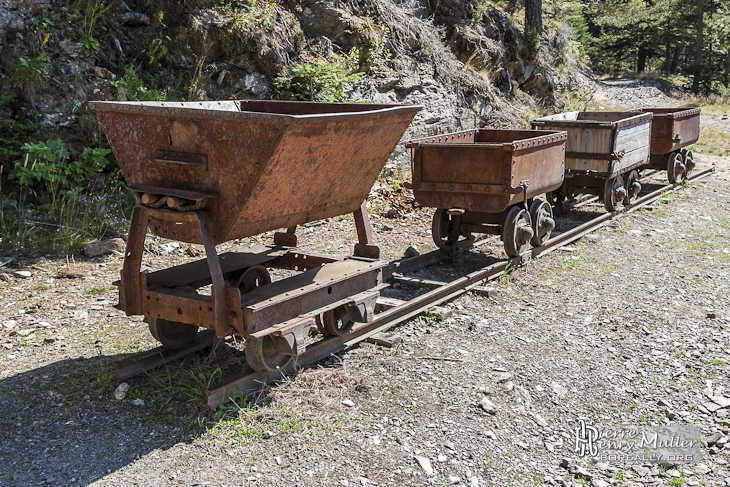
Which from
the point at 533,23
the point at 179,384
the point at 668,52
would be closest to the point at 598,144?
the point at 179,384

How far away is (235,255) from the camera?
18.2ft

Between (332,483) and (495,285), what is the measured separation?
151 inches

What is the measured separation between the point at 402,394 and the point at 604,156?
6218 mm

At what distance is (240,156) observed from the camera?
13.2 feet

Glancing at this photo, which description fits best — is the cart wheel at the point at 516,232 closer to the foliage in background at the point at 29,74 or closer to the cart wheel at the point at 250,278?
the cart wheel at the point at 250,278

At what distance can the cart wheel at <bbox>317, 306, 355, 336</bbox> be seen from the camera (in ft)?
16.5

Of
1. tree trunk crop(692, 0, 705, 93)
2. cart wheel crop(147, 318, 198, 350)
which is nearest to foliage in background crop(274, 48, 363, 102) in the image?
cart wheel crop(147, 318, 198, 350)

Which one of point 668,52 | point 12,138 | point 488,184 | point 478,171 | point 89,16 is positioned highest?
point 668,52

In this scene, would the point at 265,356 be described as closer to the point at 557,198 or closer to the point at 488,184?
the point at 488,184

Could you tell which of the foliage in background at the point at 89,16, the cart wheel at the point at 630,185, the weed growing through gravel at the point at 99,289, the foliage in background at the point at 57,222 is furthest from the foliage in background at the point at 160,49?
the cart wheel at the point at 630,185

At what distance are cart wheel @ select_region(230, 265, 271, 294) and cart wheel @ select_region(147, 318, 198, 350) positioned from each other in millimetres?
537

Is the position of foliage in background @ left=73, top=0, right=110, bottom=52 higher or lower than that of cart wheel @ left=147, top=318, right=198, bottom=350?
higher
